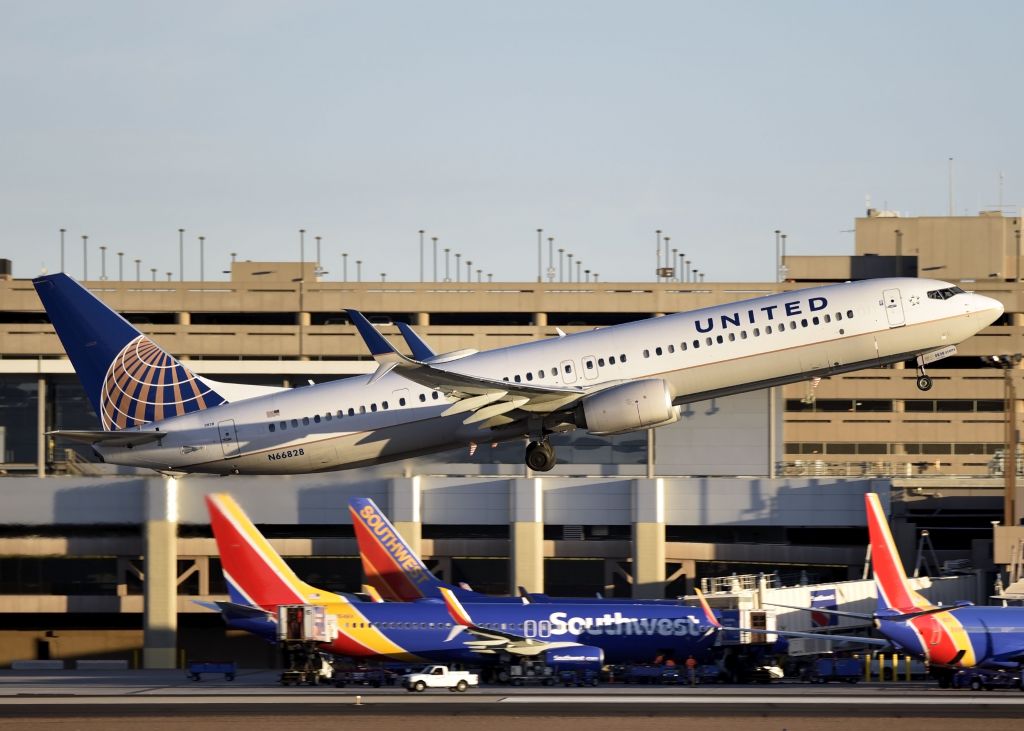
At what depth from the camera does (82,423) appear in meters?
83.9

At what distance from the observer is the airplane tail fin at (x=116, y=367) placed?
194 feet

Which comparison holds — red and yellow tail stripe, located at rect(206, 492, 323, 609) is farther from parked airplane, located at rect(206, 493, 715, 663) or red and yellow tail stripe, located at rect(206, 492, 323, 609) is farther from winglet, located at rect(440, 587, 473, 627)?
winglet, located at rect(440, 587, 473, 627)

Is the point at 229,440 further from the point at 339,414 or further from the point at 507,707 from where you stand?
the point at 507,707

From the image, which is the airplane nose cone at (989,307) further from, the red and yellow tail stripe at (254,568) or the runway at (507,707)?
the red and yellow tail stripe at (254,568)

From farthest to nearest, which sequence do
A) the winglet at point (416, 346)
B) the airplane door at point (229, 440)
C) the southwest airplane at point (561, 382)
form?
the winglet at point (416, 346), the airplane door at point (229, 440), the southwest airplane at point (561, 382)

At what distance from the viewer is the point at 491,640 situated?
55.8 metres

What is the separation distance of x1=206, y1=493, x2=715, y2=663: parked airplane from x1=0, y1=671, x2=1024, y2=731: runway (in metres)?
1.86

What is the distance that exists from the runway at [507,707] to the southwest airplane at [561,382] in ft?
27.3

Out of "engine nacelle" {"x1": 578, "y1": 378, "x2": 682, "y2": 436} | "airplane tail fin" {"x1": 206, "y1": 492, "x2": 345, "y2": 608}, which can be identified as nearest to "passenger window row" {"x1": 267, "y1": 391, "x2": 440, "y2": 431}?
"engine nacelle" {"x1": 578, "y1": 378, "x2": 682, "y2": 436}

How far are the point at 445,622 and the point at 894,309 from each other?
Result: 1973 centimetres

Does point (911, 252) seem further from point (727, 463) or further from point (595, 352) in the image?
point (595, 352)

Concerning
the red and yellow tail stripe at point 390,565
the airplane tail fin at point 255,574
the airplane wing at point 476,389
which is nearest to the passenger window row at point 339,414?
the airplane wing at point 476,389

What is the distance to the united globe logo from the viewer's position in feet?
193

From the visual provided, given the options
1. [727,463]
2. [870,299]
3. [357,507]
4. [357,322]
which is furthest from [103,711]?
[727,463]
